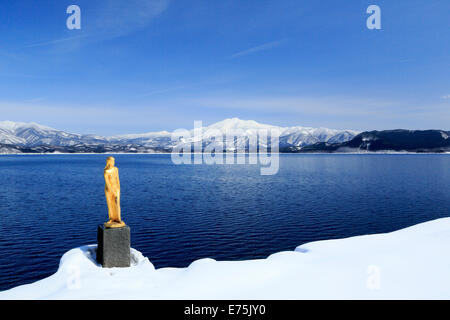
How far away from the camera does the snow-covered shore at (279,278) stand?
38.4ft

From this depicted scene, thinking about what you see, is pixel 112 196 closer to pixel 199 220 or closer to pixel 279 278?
pixel 279 278

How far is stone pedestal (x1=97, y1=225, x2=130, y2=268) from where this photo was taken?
1591cm

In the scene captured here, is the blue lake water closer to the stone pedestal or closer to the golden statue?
the stone pedestal

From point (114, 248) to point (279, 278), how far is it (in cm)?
855

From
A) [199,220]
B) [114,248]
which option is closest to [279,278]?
[114,248]

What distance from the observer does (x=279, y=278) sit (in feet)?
43.3

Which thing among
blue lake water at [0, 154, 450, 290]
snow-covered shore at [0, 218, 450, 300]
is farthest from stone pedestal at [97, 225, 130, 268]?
blue lake water at [0, 154, 450, 290]

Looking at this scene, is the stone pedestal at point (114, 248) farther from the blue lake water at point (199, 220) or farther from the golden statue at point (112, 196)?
the blue lake water at point (199, 220)

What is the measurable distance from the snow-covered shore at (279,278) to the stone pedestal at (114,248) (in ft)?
1.62

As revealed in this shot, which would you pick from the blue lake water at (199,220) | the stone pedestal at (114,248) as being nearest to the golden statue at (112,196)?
the stone pedestal at (114,248)

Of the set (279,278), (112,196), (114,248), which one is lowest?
(279,278)

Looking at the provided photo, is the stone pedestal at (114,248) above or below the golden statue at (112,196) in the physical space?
below
